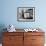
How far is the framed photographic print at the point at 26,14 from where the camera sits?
4129mm

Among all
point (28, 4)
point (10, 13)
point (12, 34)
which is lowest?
point (12, 34)

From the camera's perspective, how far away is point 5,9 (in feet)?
13.6

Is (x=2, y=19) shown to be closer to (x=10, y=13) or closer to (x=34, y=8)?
(x=10, y=13)

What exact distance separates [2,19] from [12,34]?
0.78m

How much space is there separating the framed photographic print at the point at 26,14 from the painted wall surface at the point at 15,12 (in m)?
0.10

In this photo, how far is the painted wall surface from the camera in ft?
13.5

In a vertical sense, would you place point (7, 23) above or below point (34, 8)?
below

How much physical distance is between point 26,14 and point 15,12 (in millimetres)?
371

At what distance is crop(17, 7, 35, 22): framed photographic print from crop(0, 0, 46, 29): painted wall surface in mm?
100

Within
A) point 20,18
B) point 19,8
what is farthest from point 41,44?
point 19,8

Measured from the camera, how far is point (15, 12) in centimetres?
414

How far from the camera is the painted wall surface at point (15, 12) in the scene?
4.13 metres

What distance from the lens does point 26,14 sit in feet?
13.6

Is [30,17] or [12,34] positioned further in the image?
[30,17]
